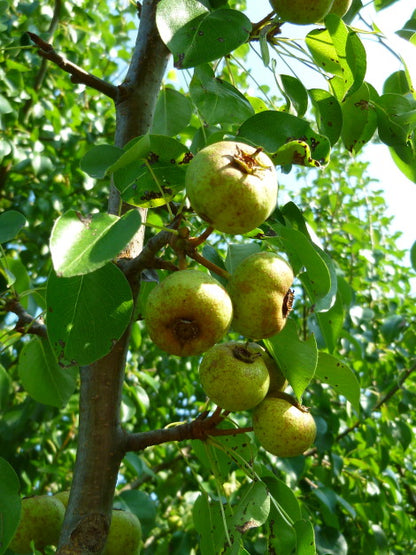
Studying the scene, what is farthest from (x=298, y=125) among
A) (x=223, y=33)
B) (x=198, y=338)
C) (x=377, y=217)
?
(x=377, y=217)

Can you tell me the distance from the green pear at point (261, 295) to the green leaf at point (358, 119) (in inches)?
22.0

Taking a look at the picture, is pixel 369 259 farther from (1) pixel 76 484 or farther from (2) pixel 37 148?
(1) pixel 76 484

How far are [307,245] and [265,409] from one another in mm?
418

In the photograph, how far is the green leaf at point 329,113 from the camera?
4.84 ft

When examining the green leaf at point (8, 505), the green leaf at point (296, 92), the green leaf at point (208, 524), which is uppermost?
the green leaf at point (296, 92)

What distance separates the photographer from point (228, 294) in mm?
1232

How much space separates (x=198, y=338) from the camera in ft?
3.71

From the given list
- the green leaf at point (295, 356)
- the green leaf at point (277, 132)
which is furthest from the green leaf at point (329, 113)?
the green leaf at point (295, 356)

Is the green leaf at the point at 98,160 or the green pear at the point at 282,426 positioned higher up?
the green leaf at the point at 98,160

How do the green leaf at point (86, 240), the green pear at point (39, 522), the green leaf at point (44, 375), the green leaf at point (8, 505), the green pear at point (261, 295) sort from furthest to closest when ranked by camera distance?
the green leaf at point (44, 375), the green pear at point (39, 522), the green leaf at point (8, 505), the green pear at point (261, 295), the green leaf at point (86, 240)

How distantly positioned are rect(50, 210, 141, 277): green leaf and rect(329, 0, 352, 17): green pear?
2.80ft

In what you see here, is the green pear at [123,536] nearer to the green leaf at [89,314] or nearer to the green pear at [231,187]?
the green leaf at [89,314]

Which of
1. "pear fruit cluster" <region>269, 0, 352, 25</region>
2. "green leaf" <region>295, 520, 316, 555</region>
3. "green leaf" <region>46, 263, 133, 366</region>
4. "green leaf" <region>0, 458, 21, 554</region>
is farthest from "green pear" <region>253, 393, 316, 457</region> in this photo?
"pear fruit cluster" <region>269, 0, 352, 25</region>

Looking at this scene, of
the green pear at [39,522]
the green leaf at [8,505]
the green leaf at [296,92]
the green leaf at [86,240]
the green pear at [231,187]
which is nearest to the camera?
the green leaf at [86,240]
